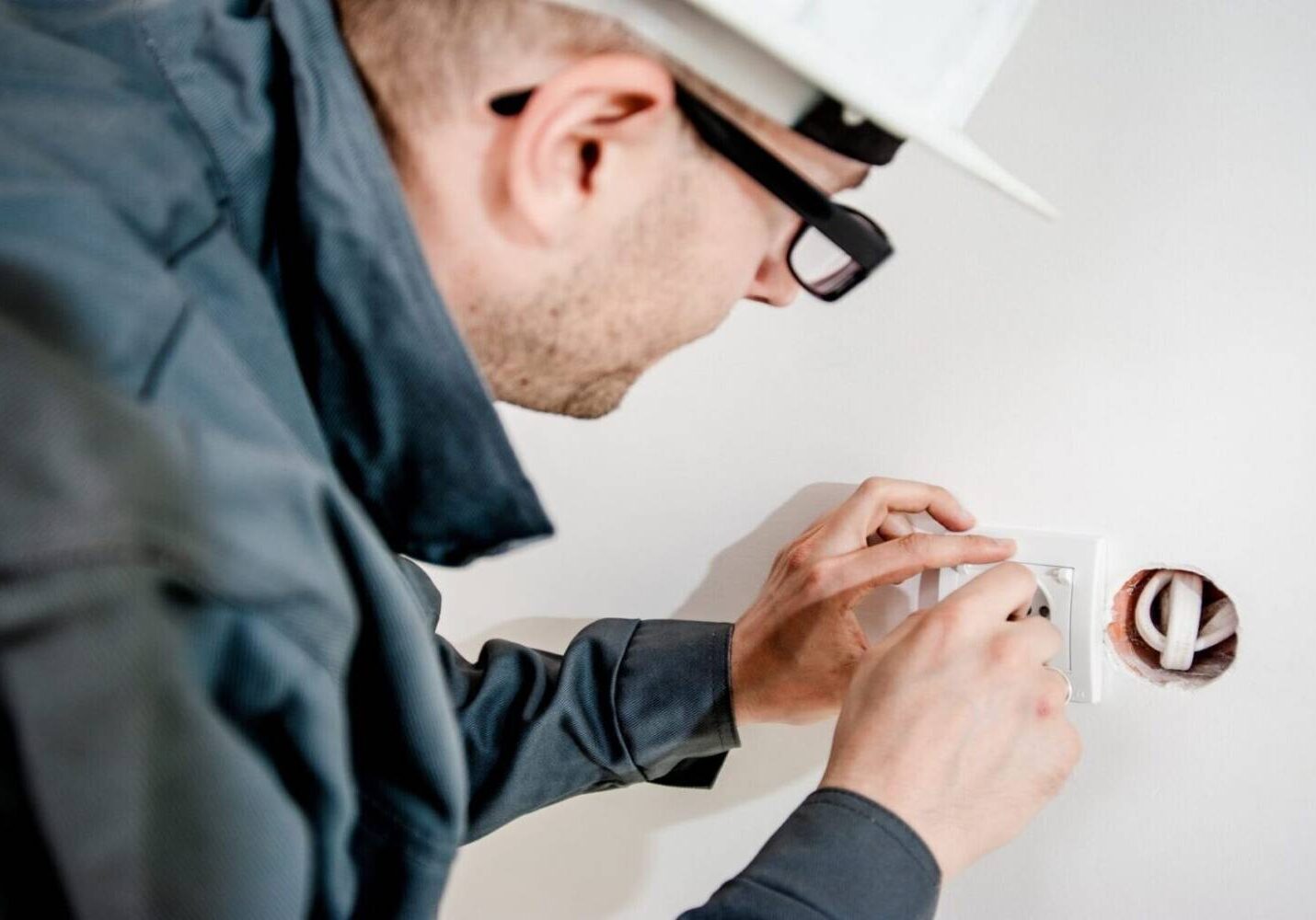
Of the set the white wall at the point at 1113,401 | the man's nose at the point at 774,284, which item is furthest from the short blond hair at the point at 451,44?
the white wall at the point at 1113,401

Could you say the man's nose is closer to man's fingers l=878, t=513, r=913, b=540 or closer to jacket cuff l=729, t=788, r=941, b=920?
man's fingers l=878, t=513, r=913, b=540

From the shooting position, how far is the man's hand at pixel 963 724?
1.96 ft

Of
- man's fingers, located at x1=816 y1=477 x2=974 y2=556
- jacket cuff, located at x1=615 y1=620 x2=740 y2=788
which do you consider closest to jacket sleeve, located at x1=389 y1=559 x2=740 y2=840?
jacket cuff, located at x1=615 y1=620 x2=740 y2=788

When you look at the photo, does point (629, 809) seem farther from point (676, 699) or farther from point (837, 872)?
point (837, 872)

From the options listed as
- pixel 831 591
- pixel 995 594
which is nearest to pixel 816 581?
pixel 831 591

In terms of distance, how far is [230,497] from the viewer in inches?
13.6

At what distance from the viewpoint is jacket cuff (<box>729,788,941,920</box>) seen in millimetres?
545

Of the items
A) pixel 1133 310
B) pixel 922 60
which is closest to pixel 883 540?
pixel 1133 310

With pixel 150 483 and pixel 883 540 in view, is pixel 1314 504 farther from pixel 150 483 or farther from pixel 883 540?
pixel 150 483

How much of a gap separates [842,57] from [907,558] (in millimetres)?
328

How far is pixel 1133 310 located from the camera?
682mm

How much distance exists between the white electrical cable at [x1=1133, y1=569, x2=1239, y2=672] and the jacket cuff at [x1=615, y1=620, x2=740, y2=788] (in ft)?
0.97

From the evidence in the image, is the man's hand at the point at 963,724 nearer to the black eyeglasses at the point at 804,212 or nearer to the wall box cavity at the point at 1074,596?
the wall box cavity at the point at 1074,596

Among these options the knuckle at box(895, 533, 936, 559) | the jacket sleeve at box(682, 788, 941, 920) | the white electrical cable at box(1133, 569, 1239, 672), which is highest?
the white electrical cable at box(1133, 569, 1239, 672)
